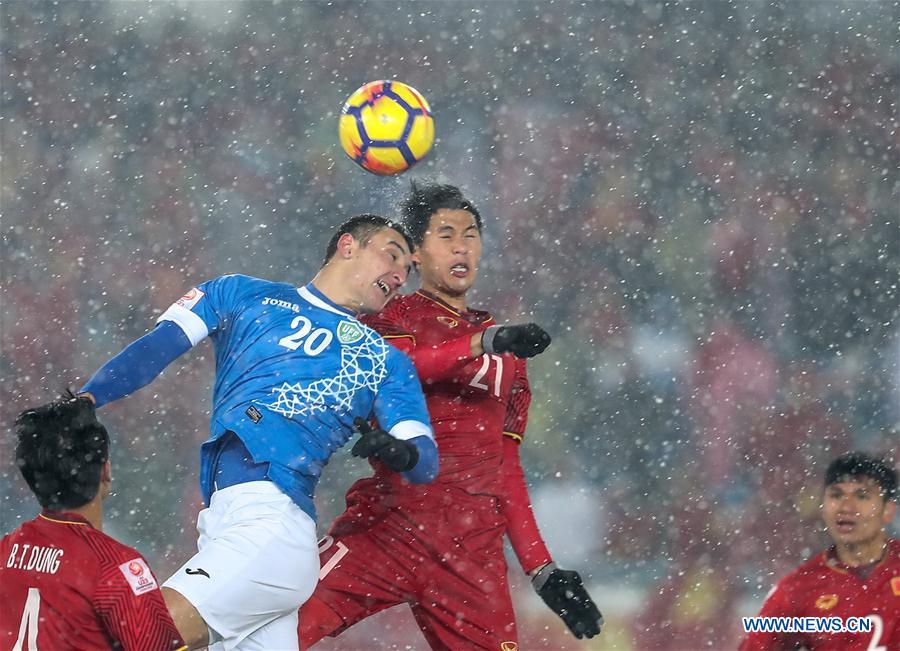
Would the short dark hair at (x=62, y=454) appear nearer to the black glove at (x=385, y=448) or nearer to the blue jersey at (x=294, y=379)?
the blue jersey at (x=294, y=379)

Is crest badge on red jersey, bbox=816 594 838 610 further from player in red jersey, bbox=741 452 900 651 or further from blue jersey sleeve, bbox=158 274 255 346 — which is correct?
blue jersey sleeve, bbox=158 274 255 346

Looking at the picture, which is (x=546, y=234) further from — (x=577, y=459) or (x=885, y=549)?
(x=885, y=549)

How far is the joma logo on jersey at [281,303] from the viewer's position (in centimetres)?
364

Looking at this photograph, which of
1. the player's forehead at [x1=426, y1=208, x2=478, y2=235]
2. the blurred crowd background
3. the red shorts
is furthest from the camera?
the blurred crowd background

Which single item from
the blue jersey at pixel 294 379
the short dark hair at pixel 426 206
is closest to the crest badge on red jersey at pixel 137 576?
the blue jersey at pixel 294 379

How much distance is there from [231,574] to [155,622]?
1.33 feet

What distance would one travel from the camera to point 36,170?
828 centimetres

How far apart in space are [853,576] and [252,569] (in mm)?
2345

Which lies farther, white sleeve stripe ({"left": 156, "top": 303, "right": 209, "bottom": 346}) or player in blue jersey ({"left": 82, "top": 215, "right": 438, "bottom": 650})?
white sleeve stripe ({"left": 156, "top": 303, "right": 209, "bottom": 346})

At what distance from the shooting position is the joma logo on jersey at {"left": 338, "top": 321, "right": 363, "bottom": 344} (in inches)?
141

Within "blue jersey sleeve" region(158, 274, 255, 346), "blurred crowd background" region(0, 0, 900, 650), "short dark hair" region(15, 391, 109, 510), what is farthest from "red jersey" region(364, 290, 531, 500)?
"blurred crowd background" region(0, 0, 900, 650)

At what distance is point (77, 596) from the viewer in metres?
2.77

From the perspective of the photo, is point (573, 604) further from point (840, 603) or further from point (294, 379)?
point (294, 379)

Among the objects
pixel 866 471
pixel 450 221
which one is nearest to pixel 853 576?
pixel 866 471
